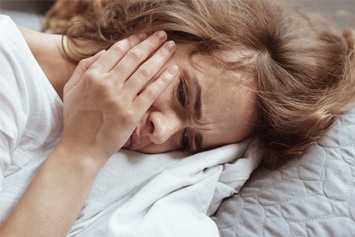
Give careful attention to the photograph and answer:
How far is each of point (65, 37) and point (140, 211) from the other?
456 mm

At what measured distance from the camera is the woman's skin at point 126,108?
96 centimetres

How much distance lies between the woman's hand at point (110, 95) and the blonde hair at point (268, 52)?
0.08m

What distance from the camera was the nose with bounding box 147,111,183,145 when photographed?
1034 millimetres

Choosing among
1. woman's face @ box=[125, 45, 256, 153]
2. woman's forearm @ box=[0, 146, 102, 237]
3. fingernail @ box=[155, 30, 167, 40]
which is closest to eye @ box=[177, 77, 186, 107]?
woman's face @ box=[125, 45, 256, 153]

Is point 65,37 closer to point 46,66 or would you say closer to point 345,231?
point 46,66

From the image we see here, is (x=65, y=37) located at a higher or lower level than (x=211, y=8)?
lower

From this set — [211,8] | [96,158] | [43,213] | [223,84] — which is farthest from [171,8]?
[43,213]

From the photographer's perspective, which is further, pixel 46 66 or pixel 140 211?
pixel 46 66

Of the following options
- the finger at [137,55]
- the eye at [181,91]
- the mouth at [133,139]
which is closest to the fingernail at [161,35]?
the finger at [137,55]

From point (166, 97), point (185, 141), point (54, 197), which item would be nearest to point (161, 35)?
point (166, 97)

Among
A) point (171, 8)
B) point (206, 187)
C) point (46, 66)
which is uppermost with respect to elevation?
point (171, 8)

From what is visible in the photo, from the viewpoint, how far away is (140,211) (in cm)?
100

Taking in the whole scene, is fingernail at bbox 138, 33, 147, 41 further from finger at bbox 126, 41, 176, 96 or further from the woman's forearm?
the woman's forearm

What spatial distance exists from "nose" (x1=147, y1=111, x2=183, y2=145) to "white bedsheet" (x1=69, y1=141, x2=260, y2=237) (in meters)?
0.08
